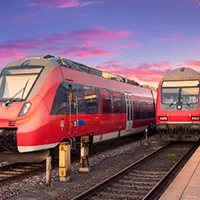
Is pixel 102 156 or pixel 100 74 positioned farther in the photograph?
pixel 100 74

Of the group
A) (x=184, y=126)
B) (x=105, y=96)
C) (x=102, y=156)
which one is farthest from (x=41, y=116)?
(x=184, y=126)

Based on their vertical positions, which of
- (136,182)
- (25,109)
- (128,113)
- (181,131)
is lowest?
(136,182)

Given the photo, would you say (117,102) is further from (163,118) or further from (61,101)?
(61,101)

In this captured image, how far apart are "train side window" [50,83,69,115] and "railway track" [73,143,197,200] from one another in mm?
2642

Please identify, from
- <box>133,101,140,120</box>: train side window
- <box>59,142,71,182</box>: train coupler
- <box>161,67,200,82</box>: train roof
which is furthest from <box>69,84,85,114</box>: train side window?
<box>133,101,140,120</box>: train side window

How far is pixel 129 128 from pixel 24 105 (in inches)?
425

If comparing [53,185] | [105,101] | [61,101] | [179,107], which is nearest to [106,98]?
[105,101]

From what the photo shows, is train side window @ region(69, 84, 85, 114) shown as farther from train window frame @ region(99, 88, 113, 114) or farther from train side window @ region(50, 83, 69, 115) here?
train window frame @ region(99, 88, 113, 114)

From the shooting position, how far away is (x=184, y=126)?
1770 cm

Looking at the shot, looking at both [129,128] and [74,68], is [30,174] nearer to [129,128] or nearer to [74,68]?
[74,68]

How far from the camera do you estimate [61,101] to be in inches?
459

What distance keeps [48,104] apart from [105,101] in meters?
5.59

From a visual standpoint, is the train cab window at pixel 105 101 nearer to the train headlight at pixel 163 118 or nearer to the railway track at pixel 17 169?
the train headlight at pixel 163 118

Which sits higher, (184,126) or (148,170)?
(184,126)
